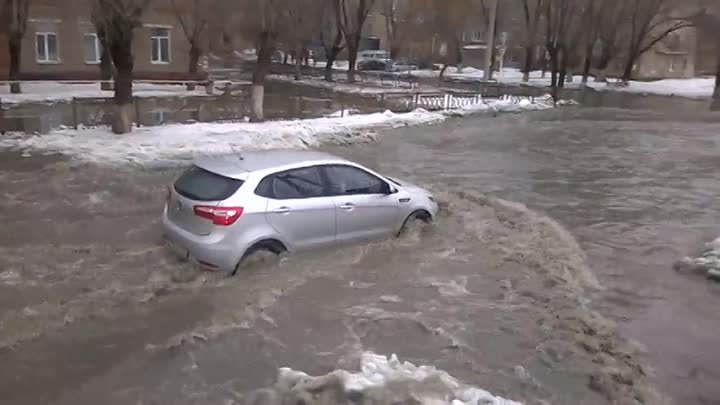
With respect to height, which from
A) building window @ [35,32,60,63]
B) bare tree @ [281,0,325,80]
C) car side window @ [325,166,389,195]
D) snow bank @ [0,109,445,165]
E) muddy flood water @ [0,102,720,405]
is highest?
bare tree @ [281,0,325,80]

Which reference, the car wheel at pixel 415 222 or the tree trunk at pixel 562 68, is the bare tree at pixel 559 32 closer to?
the tree trunk at pixel 562 68

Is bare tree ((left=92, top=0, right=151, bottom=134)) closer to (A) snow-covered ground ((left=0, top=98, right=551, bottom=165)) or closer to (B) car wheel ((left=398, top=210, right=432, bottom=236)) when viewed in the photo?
(A) snow-covered ground ((left=0, top=98, right=551, bottom=165))

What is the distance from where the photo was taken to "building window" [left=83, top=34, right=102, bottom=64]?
1458 inches

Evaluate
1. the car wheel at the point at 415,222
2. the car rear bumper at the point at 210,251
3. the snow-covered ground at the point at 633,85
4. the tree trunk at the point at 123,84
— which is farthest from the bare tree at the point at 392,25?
the car rear bumper at the point at 210,251

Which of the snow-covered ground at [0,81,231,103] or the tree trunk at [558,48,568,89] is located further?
the tree trunk at [558,48,568,89]

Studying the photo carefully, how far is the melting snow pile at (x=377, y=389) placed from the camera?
561 cm

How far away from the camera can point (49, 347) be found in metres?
6.68

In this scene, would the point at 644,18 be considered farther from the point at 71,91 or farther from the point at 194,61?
the point at 71,91

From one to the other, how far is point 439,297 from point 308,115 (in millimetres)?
18349

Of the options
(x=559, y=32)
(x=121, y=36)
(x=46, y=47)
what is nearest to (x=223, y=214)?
(x=121, y=36)

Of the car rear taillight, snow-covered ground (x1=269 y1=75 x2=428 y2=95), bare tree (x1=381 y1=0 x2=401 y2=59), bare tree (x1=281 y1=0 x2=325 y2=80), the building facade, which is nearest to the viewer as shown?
the car rear taillight

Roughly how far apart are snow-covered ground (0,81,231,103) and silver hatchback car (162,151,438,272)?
857 inches

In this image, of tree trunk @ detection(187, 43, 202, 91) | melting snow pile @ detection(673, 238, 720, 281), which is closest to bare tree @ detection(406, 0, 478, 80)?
tree trunk @ detection(187, 43, 202, 91)

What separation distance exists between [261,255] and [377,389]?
3.09 meters
